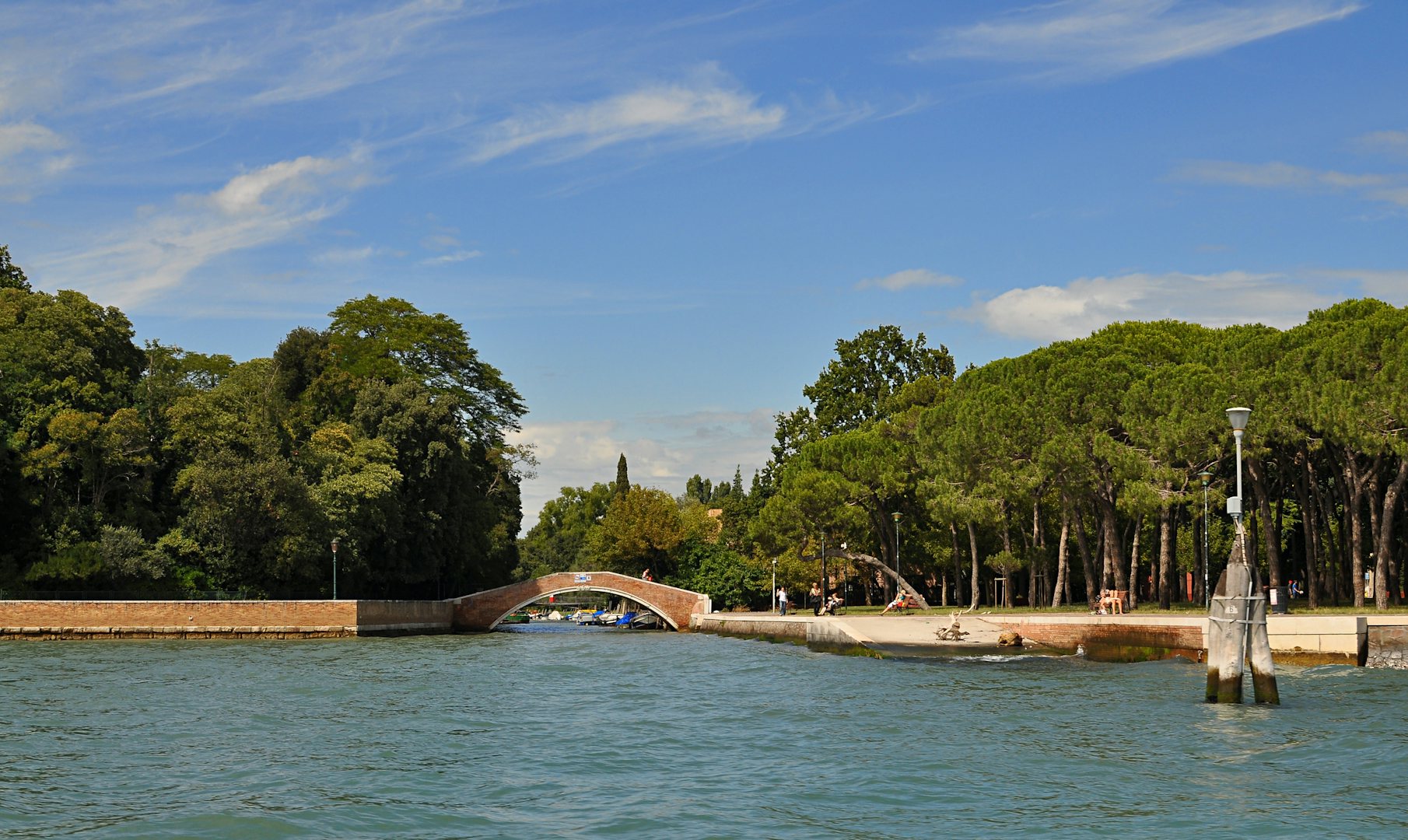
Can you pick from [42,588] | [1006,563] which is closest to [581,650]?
[1006,563]

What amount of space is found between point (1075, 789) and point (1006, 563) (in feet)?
102

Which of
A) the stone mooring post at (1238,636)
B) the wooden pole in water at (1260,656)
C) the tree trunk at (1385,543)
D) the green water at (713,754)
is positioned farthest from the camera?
the tree trunk at (1385,543)

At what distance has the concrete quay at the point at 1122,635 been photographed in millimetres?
24703

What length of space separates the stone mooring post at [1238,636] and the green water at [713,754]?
0.36m

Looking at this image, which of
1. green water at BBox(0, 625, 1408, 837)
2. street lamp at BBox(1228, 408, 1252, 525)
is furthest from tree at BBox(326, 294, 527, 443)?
street lamp at BBox(1228, 408, 1252, 525)

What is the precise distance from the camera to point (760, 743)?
17422mm

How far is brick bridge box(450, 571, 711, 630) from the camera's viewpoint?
180 ft

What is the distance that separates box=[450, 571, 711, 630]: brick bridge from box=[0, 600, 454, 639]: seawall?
248 inches

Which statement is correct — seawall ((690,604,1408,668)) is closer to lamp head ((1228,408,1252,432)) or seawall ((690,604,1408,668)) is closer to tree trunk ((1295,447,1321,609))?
tree trunk ((1295,447,1321,609))

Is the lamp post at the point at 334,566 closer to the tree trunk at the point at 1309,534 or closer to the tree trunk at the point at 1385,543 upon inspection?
the tree trunk at the point at 1309,534

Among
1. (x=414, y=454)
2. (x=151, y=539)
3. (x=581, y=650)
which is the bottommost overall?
(x=581, y=650)

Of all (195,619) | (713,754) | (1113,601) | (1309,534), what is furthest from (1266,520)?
(195,619)

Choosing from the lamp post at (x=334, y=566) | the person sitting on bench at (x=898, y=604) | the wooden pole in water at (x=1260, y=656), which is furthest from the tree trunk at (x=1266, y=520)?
the lamp post at (x=334, y=566)

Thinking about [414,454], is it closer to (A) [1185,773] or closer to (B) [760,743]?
(B) [760,743]
